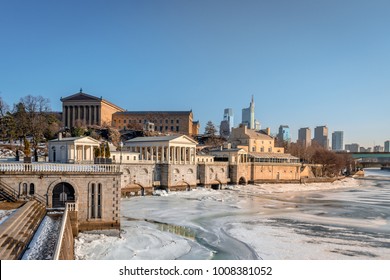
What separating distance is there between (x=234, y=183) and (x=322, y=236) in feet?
123

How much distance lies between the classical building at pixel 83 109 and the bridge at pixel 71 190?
74.4 m

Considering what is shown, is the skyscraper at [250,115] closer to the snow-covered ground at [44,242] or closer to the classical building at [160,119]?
the classical building at [160,119]

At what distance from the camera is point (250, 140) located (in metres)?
76.4

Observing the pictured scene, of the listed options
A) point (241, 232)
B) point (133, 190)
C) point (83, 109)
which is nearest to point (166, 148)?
point (133, 190)

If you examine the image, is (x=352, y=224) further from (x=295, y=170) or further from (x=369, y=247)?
(x=295, y=170)

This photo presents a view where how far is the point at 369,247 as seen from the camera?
20.0 m

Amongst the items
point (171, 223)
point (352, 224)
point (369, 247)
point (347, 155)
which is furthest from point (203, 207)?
point (347, 155)

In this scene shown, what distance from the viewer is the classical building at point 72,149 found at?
41250mm

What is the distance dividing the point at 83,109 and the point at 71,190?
77.6 meters

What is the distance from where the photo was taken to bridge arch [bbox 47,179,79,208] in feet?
67.0

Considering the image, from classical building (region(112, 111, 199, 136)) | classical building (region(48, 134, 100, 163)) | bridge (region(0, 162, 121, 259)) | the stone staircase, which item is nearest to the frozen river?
bridge (region(0, 162, 121, 259))

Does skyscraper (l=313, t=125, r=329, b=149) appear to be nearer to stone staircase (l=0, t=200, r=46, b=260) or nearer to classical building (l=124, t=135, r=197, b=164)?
classical building (l=124, t=135, r=197, b=164)

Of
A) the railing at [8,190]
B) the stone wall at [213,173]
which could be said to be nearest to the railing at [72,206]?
the railing at [8,190]

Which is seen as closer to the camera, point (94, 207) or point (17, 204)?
point (17, 204)
